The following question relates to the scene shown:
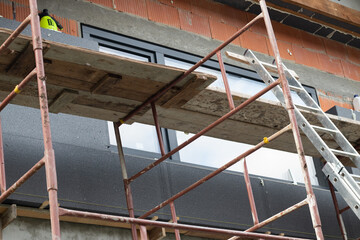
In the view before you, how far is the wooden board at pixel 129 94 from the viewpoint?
6902 millimetres

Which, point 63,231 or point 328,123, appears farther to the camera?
point 328,123

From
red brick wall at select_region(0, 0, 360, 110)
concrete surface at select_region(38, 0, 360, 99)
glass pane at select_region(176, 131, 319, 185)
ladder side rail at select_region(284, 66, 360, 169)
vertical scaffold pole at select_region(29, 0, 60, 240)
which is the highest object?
red brick wall at select_region(0, 0, 360, 110)

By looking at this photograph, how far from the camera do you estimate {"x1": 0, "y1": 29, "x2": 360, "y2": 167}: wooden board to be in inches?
272

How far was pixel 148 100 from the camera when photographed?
780 cm

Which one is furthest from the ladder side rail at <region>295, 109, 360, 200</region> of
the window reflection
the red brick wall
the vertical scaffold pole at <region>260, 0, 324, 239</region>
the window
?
the red brick wall

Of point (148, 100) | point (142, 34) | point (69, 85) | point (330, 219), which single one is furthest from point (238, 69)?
point (69, 85)

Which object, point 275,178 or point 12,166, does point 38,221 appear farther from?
point 275,178

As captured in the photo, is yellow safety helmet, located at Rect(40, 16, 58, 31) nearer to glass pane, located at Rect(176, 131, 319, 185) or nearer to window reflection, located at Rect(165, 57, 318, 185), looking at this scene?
window reflection, located at Rect(165, 57, 318, 185)

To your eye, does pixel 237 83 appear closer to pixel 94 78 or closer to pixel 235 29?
pixel 235 29

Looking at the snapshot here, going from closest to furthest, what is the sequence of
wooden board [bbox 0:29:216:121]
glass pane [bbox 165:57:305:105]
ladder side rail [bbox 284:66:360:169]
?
1. wooden board [bbox 0:29:216:121]
2. ladder side rail [bbox 284:66:360:169]
3. glass pane [bbox 165:57:305:105]

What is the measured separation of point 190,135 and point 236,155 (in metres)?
0.82

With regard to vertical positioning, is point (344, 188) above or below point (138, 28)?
below

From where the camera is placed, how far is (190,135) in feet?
32.8

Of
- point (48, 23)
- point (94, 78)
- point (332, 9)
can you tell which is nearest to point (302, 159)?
point (94, 78)
